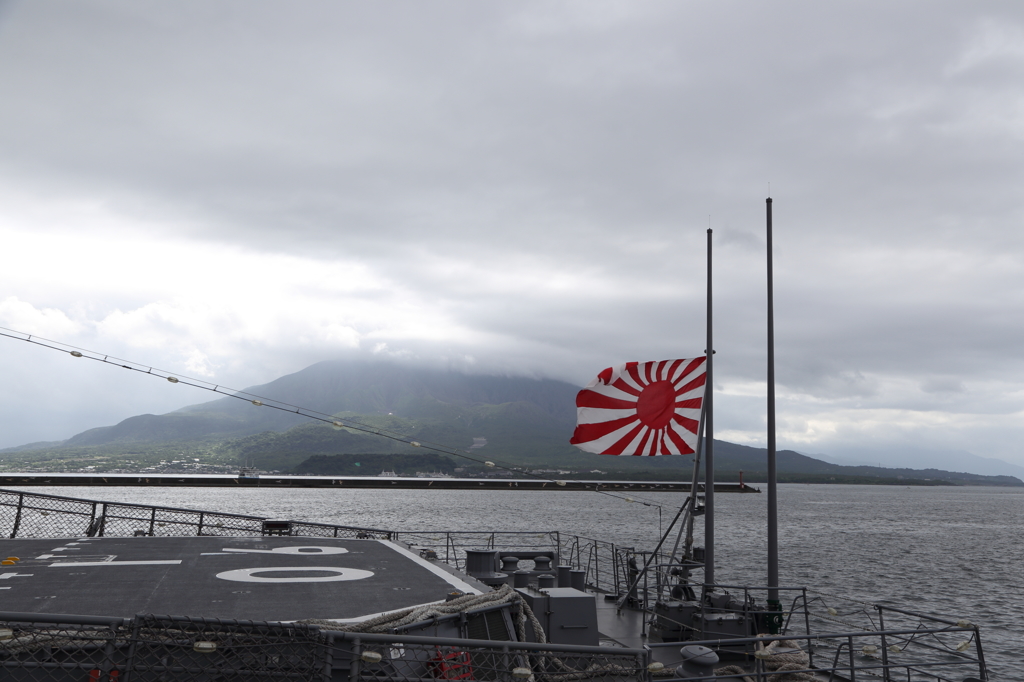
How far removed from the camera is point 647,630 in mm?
15430

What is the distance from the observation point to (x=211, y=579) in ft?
35.9

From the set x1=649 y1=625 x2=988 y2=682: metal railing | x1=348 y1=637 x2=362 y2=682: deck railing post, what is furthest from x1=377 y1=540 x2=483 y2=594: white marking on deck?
x1=348 y1=637 x2=362 y2=682: deck railing post

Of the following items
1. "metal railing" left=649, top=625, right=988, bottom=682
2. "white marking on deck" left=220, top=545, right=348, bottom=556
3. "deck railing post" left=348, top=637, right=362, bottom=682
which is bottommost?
"metal railing" left=649, top=625, right=988, bottom=682

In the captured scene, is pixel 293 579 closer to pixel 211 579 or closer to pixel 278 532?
pixel 211 579

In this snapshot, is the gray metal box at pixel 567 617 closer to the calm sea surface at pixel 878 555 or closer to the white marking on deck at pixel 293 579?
the white marking on deck at pixel 293 579

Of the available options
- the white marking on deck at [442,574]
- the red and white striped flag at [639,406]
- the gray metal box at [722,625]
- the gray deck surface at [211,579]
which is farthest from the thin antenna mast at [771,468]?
the gray deck surface at [211,579]

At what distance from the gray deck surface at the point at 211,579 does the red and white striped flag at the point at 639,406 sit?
4873mm

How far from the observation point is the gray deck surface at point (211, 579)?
8.80m

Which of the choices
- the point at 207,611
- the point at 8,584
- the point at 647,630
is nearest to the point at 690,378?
the point at 647,630

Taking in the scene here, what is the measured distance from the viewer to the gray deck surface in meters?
8.80

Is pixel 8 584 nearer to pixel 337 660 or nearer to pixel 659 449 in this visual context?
pixel 337 660

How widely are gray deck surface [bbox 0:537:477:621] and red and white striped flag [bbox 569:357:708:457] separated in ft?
16.0

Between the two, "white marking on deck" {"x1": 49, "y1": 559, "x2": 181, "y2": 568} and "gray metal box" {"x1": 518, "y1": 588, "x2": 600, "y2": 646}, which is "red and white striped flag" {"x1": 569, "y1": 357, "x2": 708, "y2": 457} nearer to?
"gray metal box" {"x1": 518, "y1": 588, "x2": 600, "y2": 646}

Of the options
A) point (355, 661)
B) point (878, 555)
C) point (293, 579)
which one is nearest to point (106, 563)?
point (293, 579)
